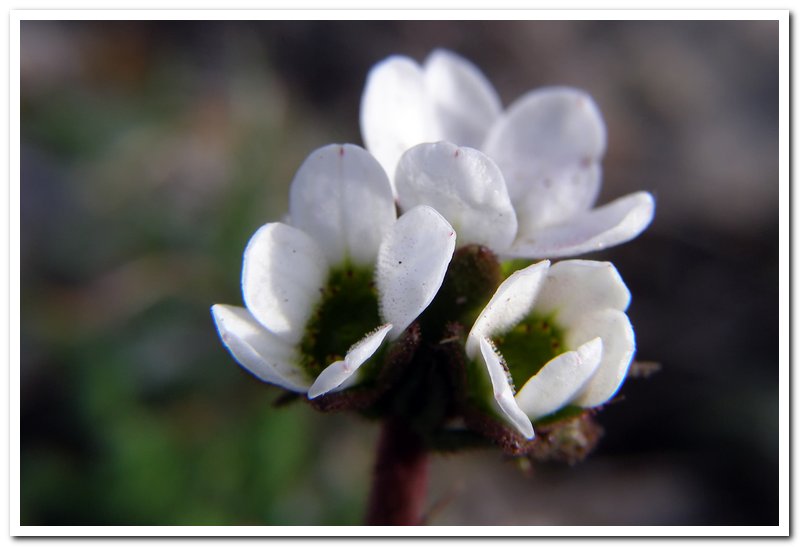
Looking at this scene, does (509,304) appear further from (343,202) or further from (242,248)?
(242,248)

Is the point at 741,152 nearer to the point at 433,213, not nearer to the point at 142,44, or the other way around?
the point at 142,44

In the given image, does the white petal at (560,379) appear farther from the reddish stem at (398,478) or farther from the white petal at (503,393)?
the reddish stem at (398,478)

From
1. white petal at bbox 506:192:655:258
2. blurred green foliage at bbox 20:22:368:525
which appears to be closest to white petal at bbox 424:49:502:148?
white petal at bbox 506:192:655:258

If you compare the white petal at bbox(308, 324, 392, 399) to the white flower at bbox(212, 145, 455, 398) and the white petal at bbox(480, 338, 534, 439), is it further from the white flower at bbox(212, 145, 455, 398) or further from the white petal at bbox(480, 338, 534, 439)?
the white petal at bbox(480, 338, 534, 439)

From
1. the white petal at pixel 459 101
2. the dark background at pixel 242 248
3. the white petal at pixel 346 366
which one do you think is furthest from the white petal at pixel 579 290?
the dark background at pixel 242 248
